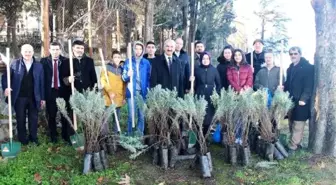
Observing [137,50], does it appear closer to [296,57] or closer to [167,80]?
[167,80]

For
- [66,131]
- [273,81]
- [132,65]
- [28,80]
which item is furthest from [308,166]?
[28,80]

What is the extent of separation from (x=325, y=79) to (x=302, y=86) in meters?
0.35

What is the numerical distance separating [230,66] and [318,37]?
1.43 m

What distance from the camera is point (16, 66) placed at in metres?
5.56

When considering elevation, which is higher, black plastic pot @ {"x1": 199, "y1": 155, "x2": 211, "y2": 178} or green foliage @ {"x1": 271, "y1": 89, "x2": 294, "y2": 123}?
green foliage @ {"x1": 271, "y1": 89, "x2": 294, "y2": 123}

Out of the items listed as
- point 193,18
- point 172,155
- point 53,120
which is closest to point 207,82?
point 172,155

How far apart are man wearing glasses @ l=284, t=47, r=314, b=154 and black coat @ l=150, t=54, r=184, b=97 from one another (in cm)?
182

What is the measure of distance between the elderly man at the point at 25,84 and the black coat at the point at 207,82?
8.12 feet

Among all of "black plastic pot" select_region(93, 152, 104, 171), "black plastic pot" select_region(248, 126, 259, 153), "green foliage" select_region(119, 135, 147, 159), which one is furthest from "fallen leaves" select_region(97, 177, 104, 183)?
"black plastic pot" select_region(248, 126, 259, 153)

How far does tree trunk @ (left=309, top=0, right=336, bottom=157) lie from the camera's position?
218 inches

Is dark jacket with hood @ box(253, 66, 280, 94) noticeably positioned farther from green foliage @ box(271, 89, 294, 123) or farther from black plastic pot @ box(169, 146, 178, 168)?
black plastic pot @ box(169, 146, 178, 168)

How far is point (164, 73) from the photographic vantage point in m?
5.60

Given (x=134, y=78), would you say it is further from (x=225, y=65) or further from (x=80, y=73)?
(x=225, y=65)

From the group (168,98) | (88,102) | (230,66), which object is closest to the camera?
(88,102)
